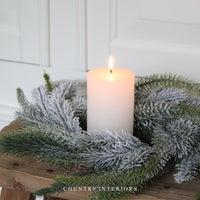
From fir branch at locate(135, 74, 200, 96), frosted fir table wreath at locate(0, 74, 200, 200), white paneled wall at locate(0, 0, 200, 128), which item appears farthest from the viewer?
white paneled wall at locate(0, 0, 200, 128)

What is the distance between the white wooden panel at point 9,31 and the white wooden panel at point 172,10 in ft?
0.99

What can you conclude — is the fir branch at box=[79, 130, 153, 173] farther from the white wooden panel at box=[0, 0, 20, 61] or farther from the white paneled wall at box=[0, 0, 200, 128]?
the white wooden panel at box=[0, 0, 20, 61]

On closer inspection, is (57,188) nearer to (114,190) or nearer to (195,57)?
(114,190)

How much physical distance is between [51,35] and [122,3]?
0.18 metres

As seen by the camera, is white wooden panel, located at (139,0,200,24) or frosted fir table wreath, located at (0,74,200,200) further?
white wooden panel, located at (139,0,200,24)

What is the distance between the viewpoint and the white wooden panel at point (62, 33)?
792 millimetres

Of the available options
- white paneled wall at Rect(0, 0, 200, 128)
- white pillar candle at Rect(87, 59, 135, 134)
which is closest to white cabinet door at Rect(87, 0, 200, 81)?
white paneled wall at Rect(0, 0, 200, 128)

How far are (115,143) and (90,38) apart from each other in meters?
0.35

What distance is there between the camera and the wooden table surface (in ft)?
1.56

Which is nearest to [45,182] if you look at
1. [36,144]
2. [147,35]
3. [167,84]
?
[36,144]

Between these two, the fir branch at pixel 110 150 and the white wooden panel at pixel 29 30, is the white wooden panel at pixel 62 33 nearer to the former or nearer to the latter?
the white wooden panel at pixel 29 30

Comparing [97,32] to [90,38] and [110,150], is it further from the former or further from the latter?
[110,150]

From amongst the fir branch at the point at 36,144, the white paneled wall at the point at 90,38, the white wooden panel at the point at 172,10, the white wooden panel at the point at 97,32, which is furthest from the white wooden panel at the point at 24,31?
the fir branch at the point at 36,144

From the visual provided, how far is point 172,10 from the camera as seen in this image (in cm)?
69
